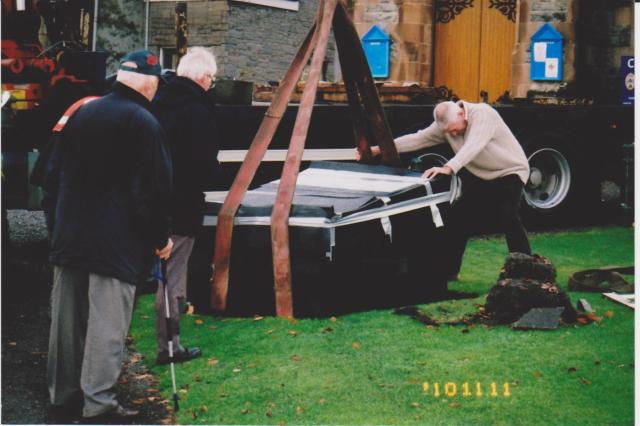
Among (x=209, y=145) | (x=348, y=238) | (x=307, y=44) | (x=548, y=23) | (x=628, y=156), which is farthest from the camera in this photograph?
(x=548, y=23)

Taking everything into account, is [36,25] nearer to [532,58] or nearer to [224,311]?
[224,311]

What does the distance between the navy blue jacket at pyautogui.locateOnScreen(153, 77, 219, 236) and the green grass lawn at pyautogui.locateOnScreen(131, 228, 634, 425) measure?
0.87m

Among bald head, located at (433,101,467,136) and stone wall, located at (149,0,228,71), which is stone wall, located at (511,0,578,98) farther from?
bald head, located at (433,101,467,136)

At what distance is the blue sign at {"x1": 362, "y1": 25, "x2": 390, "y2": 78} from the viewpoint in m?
19.1

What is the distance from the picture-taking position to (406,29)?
18.9m

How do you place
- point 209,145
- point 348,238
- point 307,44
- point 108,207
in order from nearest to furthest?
point 108,207 → point 209,145 → point 348,238 → point 307,44

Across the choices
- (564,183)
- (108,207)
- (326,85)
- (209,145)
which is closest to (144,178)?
(108,207)

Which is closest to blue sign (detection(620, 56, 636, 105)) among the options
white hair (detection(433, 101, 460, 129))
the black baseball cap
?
white hair (detection(433, 101, 460, 129))

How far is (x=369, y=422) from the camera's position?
5648mm

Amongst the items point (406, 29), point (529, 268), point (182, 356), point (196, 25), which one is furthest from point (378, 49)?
point (182, 356)

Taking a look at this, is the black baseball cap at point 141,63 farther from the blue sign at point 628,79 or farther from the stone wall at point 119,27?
the stone wall at point 119,27

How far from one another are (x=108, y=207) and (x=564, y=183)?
337 inches

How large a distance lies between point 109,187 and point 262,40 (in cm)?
1938

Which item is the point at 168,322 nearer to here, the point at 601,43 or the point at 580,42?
the point at 580,42
